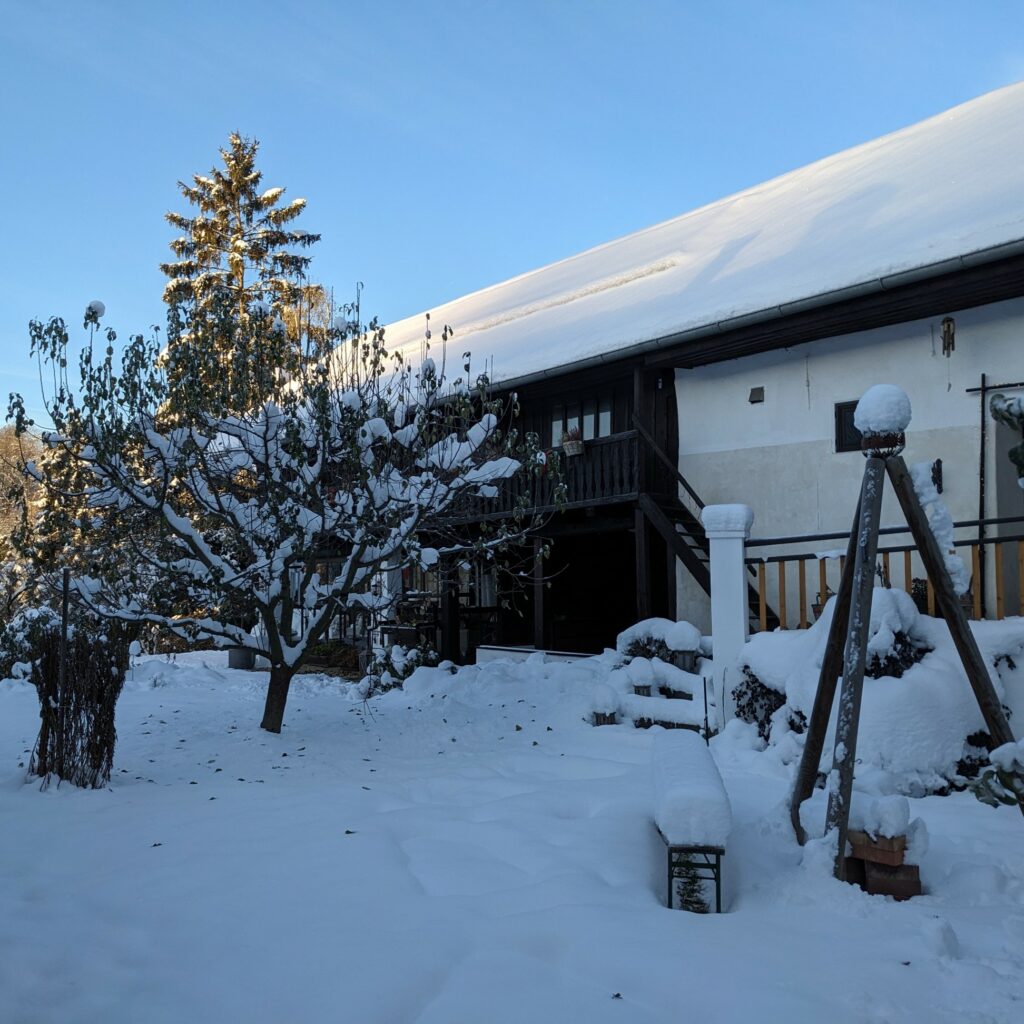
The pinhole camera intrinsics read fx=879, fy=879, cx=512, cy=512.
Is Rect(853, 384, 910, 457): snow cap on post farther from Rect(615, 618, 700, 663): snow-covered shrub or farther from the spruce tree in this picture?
the spruce tree

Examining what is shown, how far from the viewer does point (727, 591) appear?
778cm

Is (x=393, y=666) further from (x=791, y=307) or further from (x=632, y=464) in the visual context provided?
(x=791, y=307)

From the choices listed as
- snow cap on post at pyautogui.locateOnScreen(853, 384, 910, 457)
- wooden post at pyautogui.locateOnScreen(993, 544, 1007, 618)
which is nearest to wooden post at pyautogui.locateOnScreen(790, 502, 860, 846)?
snow cap on post at pyautogui.locateOnScreen(853, 384, 910, 457)

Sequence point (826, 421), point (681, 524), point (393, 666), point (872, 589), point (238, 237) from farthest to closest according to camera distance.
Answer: point (238, 237)
point (681, 524)
point (393, 666)
point (826, 421)
point (872, 589)

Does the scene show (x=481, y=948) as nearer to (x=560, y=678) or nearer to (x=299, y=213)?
(x=560, y=678)

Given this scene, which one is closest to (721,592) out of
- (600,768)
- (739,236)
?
(600,768)

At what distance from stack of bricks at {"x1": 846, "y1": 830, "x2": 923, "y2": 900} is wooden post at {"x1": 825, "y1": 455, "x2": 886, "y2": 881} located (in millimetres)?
81

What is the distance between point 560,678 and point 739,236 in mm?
7914

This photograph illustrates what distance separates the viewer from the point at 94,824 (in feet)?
16.3

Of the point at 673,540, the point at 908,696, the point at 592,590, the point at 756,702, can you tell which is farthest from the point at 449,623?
the point at 908,696

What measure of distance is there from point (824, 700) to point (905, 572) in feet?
10.7

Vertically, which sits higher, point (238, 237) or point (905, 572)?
point (238, 237)

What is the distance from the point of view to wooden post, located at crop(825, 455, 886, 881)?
13.0 ft

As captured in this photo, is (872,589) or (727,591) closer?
(872,589)
